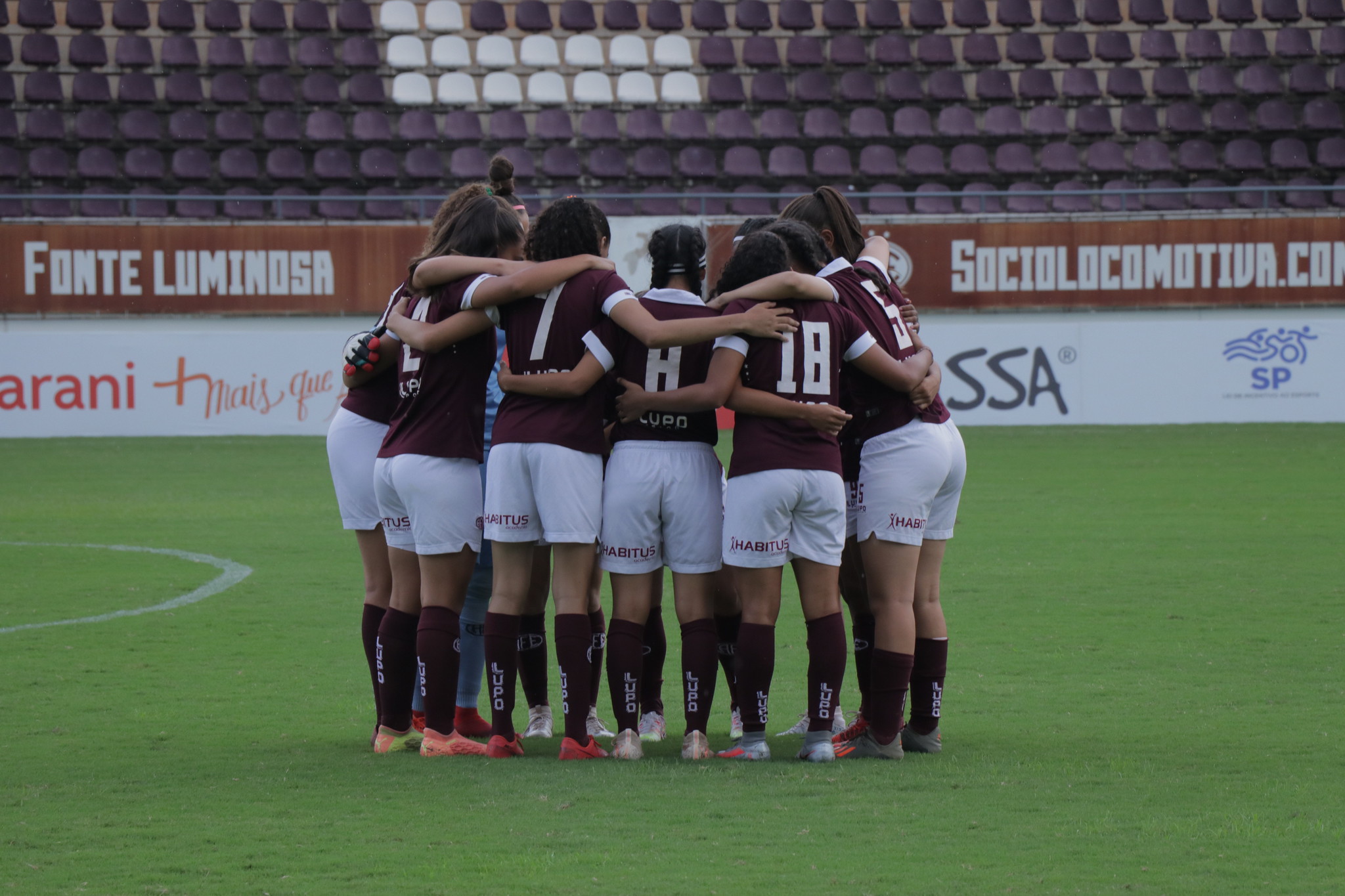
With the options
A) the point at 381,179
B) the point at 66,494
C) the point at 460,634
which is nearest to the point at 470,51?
the point at 381,179

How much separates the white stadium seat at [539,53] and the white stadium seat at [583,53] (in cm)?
20

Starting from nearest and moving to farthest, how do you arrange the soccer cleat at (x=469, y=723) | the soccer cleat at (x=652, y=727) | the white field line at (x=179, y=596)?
the soccer cleat at (x=652, y=727) → the soccer cleat at (x=469, y=723) → the white field line at (x=179, y=596)

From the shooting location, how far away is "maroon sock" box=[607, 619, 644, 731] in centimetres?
484

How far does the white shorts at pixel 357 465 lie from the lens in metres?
5.26

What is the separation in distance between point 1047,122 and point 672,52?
20.3 feet

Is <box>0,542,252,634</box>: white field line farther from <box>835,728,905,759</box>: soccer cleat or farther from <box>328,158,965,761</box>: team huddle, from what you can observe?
<box>835,728,905,759</box>: soccer cleat

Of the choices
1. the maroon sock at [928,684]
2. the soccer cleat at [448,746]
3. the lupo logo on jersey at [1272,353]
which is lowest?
the soccer cleat at [448,746]

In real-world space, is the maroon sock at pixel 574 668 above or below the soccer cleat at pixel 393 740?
above

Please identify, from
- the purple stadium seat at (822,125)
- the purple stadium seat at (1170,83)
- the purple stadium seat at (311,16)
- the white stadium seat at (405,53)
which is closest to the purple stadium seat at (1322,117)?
the purple stadium seat at (1170,83)

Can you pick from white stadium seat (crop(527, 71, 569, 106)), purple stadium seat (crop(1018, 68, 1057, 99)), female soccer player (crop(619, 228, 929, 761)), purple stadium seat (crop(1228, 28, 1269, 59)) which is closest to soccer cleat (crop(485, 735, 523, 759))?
female soccer player (crop(619, 228, 929, 761))

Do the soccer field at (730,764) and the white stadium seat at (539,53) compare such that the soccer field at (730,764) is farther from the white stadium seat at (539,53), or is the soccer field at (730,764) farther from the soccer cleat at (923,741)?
the white stadium seat at (539,53)

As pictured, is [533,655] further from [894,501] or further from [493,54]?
[493,54]

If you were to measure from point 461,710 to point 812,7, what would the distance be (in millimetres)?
22258

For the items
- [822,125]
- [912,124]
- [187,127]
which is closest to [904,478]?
[822,125]
